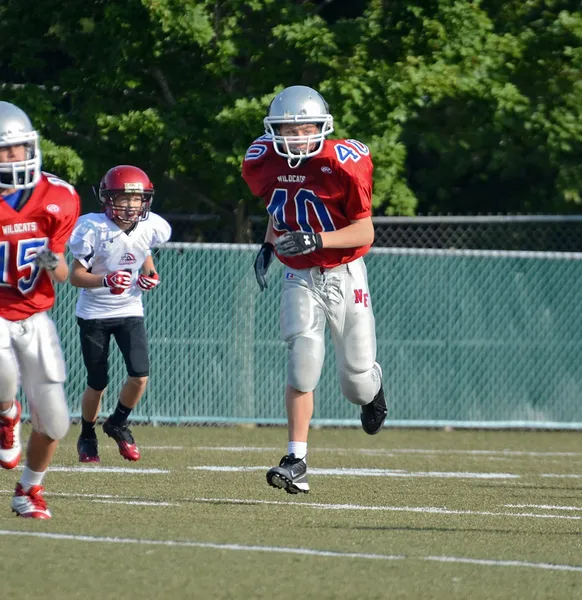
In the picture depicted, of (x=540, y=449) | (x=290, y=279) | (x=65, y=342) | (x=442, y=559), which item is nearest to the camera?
(x=442, y=559)

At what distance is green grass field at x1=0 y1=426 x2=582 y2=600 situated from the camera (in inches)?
174

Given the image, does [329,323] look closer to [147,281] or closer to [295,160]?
[295,160]

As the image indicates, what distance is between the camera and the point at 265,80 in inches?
507

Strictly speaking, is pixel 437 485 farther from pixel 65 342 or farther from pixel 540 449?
pixel 65 342

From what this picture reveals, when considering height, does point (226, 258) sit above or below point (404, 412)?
above

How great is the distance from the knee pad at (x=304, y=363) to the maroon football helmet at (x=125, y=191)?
223 centimetres

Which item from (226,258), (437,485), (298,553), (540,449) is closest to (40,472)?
(298,553)

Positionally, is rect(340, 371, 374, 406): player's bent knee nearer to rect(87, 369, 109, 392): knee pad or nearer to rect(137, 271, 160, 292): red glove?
rect(137, 271, 160, 292): red glove

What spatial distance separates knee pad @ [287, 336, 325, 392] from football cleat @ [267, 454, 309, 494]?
360 millimetres

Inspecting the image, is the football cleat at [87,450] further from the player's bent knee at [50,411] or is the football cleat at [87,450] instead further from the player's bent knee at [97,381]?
the player's bent knee at [50,411]

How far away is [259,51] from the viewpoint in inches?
503

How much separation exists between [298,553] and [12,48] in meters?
9.28

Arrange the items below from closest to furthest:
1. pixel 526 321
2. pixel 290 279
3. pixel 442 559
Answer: pixel 442 559 → pixel 290 279 → pixel 526 321

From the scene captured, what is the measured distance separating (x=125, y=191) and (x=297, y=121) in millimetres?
2204
